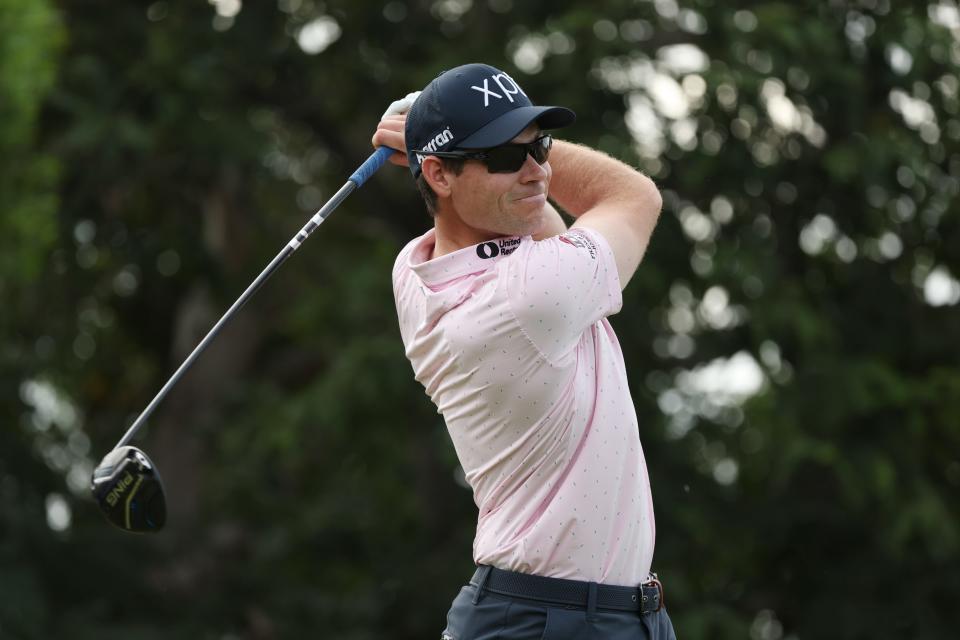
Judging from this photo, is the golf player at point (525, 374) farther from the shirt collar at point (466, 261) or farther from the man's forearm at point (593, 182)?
the man's forearm at point (593, 182)

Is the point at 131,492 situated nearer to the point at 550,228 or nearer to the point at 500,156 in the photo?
the point at 550,228

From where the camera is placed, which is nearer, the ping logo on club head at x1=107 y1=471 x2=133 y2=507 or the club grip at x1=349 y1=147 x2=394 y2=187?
the club grip at x1=349 y1=147 x2=394 y2=187

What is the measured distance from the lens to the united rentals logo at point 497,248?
3.19m

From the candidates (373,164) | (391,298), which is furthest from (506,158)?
(391,298)

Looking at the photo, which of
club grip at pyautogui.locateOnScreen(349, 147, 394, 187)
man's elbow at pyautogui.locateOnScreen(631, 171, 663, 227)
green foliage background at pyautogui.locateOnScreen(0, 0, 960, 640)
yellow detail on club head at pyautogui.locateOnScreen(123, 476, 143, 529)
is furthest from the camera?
green foliage background at pyautogui.locateOnScreen(0, 0, 960, 640)

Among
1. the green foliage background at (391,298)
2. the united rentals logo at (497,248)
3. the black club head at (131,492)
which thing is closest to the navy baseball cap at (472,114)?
the united rentals logo at (497,248)

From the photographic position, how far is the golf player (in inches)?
122

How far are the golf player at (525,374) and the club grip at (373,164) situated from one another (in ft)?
0.90

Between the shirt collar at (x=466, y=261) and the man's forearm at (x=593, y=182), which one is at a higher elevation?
the shirt collar at (x=466, y=261)

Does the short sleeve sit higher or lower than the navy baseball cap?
lower

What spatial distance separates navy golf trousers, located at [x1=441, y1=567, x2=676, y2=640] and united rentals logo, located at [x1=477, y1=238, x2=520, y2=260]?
0.63 meters

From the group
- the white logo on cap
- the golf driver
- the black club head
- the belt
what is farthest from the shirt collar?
the black club head

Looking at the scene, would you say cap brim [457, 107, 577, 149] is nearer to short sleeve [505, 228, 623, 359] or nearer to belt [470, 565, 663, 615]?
short sleeve [505, 228, 623, 359]

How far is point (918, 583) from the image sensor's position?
38.3 ft
